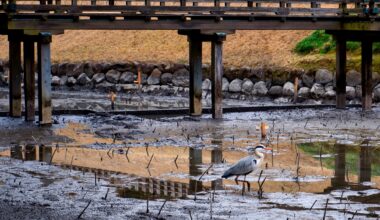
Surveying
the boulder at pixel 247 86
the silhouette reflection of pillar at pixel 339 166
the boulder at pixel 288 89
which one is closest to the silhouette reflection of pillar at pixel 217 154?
the silhouette reflection of pillar at pixel 339 166

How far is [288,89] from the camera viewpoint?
3472 cm

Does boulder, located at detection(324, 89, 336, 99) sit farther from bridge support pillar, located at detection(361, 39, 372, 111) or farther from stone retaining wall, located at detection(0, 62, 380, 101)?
bridge support pillar, located at detection(361, 39, 372, 111)

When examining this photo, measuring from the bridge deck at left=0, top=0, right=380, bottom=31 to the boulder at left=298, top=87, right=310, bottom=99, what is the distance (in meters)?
4.92

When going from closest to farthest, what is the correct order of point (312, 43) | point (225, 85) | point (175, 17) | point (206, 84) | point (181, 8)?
point (181, 8) < point (175, 17) < point (225, 85) < point (206, 84) < point (312, 43)

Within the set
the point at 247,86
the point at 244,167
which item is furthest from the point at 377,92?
the point at 244,167

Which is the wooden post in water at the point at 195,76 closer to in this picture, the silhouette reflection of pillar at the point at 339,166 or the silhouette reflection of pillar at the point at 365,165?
the silhouette reflection of pillar at the point at 339,166

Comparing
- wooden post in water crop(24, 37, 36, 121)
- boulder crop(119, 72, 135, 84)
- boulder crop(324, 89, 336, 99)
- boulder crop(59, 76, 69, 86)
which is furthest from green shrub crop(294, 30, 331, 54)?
wooden post in water crop(24, 37, 36, 121)

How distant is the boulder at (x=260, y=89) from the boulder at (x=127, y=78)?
5779mm

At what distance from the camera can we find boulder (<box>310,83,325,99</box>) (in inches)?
1336

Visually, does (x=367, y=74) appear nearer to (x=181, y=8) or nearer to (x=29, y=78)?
(x=181, y=8)

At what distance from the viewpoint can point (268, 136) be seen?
72.8ft

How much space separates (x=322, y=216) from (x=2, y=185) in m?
5.41

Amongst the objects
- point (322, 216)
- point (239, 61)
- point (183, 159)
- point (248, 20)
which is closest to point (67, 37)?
point (239, 61)

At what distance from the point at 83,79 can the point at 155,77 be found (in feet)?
11.2
